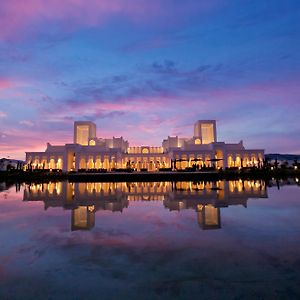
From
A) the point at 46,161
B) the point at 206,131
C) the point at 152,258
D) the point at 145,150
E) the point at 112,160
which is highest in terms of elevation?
the point at 206,131

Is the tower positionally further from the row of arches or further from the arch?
the arch

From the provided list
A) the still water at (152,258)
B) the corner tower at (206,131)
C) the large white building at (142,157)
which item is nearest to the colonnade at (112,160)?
the large white building at (142,157)

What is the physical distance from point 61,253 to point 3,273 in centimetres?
90

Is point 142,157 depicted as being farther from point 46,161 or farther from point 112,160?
point 46,161

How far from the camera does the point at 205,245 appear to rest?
4379 mm

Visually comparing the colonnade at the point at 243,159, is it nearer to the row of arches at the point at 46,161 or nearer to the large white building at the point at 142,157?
the large white building at the point at 142,157

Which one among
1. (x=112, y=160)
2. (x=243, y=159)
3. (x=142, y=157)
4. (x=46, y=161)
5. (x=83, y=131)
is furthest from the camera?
(x=83, y=131)

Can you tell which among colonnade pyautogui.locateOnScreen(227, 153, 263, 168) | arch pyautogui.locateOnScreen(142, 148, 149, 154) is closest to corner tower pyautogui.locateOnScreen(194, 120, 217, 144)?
colonnade pyautogui.locateOnScreen(227, 153, 263, 168)

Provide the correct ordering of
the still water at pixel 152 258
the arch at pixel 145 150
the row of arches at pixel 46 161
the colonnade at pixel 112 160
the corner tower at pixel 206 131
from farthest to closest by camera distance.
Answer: the arch at pixel 145 150
the corner tower at pixel 206 131
the row of arches at pixel 46 161
the colonnade at pixel 112 160
the still water at pixel 152 258

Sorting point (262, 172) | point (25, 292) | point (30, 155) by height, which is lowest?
point (25, 292)

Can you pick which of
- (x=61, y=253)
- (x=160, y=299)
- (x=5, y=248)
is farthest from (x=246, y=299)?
(x=5, y=248)

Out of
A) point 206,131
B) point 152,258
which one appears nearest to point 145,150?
point 206,131

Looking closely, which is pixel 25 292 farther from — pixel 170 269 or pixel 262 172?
pixel 262 172

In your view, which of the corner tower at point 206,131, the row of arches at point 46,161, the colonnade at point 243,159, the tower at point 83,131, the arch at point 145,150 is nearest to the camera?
the colonnade at point 243,159
